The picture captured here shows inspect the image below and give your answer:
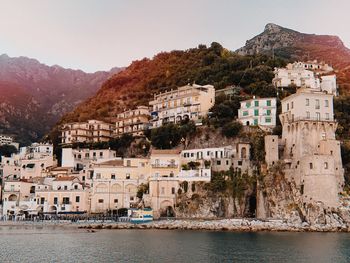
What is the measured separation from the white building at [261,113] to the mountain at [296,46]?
55.7m

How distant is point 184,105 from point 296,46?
72.7m

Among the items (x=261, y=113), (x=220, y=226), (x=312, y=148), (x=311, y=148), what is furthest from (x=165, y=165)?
(x=312, y=148)

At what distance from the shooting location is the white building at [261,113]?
202 feet

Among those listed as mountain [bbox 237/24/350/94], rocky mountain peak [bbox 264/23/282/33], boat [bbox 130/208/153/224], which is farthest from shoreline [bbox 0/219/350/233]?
rocky mountain peak [bbox 264/23/282/33]

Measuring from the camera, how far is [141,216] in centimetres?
5100

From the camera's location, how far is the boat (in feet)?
166

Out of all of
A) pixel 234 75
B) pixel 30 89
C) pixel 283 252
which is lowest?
pixel 283 252

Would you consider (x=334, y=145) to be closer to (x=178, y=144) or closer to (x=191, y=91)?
(x=178, y=144)

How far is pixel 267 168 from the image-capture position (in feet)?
171

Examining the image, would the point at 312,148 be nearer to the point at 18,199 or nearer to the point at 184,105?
the point at 184,105

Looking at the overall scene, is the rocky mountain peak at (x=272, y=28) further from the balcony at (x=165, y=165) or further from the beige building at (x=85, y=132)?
the balcony at (x=165, y=165)

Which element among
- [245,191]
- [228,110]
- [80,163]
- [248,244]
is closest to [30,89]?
[80,163]

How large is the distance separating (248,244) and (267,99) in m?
28.6

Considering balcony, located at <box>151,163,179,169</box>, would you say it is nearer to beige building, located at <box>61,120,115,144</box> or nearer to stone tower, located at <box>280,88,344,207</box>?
stone tower, located at <box>280,88,344,207</box>
